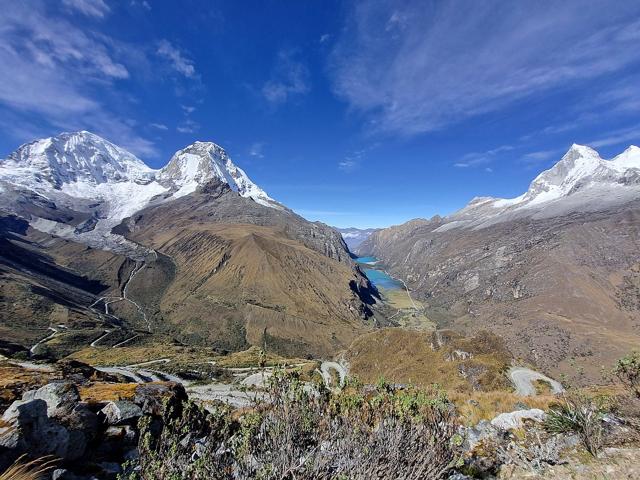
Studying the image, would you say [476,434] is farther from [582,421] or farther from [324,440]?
[324,440]

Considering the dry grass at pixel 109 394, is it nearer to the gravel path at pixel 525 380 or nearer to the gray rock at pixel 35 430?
the gray rock at pixel 35 430

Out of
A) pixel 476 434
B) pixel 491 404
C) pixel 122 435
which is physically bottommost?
pixel 122 435

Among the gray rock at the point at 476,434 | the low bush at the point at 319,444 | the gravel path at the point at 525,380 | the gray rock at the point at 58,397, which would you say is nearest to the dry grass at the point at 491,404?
the gray rock at the point at 476,434

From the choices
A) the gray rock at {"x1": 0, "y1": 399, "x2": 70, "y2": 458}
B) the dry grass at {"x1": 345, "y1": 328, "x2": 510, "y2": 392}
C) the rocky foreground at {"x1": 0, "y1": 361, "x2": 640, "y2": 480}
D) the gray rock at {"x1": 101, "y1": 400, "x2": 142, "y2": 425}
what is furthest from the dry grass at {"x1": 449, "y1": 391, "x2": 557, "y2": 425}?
the dry grass at {"x1": 345, "y1": 328, "x2": 510, "y2": 392}

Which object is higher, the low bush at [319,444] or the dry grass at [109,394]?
the low bush at [319,444]

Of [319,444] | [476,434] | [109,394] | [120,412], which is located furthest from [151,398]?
[476,434]

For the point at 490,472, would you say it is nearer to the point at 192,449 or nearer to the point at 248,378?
the point at 192,449
